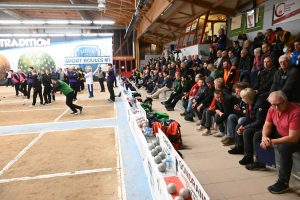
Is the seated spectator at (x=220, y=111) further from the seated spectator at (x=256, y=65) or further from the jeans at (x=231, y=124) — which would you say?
the seated spectator at (x=256, y=65)

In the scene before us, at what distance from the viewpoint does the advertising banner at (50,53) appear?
18.1m

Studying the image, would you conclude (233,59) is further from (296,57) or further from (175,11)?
(175,11)

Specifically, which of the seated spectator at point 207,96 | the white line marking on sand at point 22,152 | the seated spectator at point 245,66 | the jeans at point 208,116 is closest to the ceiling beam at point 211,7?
the seated spectator at point 245,66

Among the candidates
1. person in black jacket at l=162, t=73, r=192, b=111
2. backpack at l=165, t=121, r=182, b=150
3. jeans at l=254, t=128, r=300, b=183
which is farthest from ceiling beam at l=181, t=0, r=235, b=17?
jeans at l=254, t=128, r=300, b=183

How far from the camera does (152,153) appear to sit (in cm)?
261

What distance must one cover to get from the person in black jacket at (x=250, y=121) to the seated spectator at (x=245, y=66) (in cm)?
213

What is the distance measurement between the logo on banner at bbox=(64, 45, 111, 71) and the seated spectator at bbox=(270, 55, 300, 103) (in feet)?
54.7

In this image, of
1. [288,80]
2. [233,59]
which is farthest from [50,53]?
[288,80]

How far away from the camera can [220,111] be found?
405 cm

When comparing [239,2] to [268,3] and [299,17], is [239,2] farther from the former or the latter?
[299,17]

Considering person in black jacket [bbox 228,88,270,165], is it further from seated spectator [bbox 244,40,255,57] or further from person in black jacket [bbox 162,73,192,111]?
person in black jacket [bbox 162,73,192,111]

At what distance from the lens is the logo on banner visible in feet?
60.8

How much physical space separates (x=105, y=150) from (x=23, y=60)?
18262 mm

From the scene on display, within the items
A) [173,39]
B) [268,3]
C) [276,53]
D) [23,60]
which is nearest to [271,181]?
[276,53]
